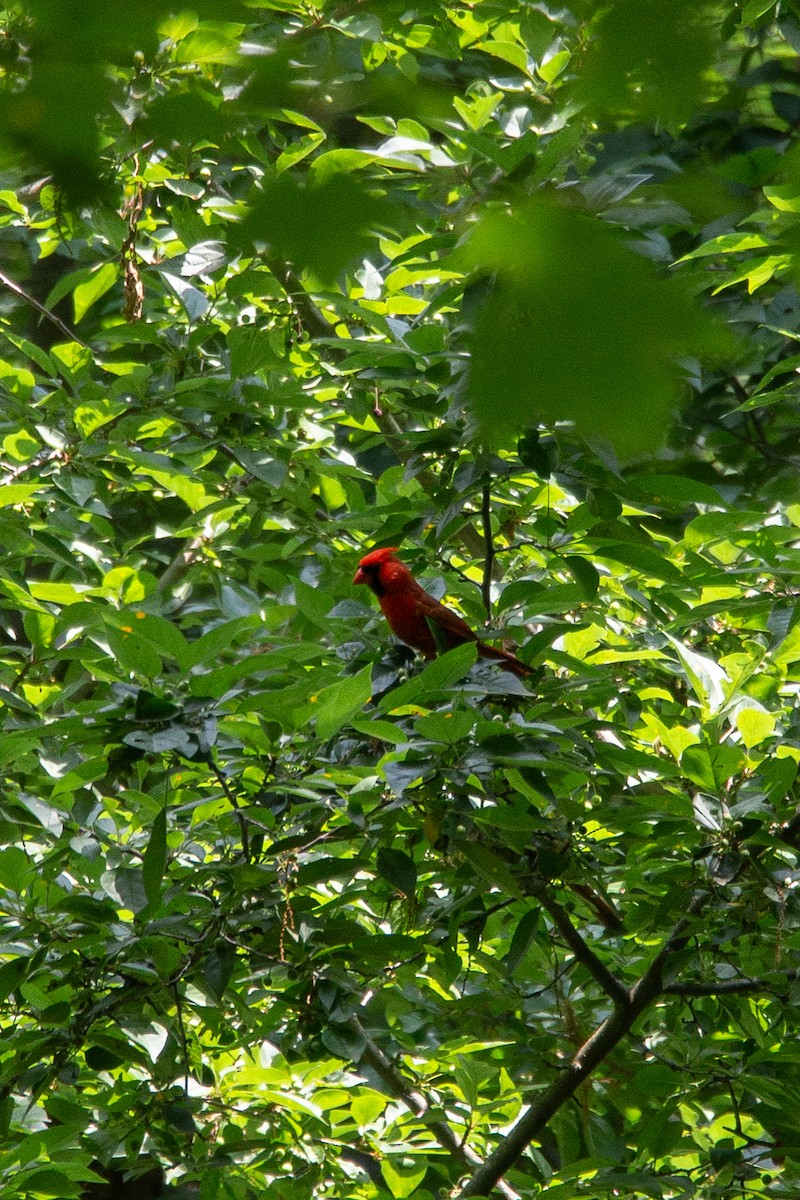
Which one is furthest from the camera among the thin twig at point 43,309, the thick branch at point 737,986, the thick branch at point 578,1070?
the thin twig at point 43,309

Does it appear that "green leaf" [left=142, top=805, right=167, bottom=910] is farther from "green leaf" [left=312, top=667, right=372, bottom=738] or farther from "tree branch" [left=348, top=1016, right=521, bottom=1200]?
"tree branch" [left=348, top=1016, right=521, bottom=1200]

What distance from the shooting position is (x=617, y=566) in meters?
3.12

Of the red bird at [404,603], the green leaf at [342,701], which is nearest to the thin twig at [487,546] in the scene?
the red bird at [404,603]

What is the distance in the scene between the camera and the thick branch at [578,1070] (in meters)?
2.71

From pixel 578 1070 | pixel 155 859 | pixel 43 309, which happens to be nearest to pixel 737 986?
pixel 578 1070

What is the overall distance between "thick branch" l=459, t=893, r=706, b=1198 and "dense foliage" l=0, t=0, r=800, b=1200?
0.4 inches

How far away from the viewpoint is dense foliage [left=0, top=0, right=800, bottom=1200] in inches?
94.6

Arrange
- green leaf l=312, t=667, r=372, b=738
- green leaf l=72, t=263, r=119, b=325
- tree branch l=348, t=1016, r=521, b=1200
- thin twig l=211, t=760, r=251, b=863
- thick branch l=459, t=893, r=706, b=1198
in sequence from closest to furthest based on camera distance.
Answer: green leaf l=312, t=667, r=372, b=738 → thin twig l=211, t=760, r=251, b=863 → thick branch l=459, t=893, r=706, b=1198 → tree branch l=348, t=1016, r=521, b=1200 → green leaf l=72, t=263, r=119, b=325

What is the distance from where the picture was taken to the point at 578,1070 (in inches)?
Result: 111

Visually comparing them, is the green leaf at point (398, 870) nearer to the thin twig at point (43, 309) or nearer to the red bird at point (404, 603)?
the red bird at point (404, 603)

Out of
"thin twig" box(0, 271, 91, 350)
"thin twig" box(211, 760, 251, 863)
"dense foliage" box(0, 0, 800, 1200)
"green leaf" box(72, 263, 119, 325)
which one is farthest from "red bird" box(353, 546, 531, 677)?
"green leaf" box(72, 263, 119, 325)

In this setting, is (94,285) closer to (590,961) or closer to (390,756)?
(390,756)

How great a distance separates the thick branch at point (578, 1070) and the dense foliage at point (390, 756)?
0.03 feet

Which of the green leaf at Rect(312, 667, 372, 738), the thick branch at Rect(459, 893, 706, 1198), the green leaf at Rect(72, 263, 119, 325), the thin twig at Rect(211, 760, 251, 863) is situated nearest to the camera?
the green leaf at Rect(312, 667, 372, 738)
